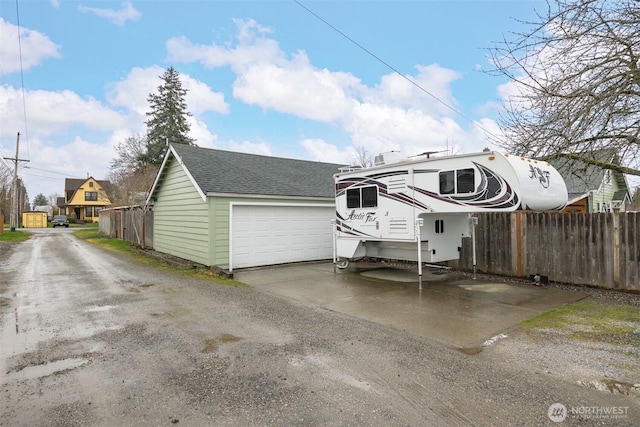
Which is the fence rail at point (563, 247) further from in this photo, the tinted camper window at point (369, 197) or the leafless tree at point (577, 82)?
the tinted camper window at point (369, 197)

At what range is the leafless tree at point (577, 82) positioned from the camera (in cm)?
582

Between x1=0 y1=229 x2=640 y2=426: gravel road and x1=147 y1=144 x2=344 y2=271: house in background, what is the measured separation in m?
4.53

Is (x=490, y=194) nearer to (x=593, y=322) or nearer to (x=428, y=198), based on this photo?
(x=428, y=198)

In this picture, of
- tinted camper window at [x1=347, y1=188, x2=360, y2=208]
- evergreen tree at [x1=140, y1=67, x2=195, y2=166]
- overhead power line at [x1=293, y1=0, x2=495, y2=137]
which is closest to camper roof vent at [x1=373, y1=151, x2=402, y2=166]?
tinted camper window at [x1=347, y1=188, x2=360, y2=208]

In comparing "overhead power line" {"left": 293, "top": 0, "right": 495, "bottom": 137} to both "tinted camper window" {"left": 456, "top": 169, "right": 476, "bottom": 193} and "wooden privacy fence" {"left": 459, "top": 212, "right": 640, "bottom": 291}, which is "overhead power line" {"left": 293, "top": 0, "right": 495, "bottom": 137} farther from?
"wooden privacy fence" {"left": 459, "top": 212, "right": 640, "bottom": 291}

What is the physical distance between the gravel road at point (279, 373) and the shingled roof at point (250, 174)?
5.30 metres

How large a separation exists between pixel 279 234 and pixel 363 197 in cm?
363

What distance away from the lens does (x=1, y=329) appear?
5.23 metres

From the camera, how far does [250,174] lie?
1229 centimetres

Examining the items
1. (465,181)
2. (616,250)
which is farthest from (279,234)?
(616,250)

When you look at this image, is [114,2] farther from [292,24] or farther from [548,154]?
[548,154]

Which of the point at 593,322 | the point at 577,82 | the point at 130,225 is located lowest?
the point at 593,322

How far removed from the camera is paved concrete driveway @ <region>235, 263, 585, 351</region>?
5.25 meters

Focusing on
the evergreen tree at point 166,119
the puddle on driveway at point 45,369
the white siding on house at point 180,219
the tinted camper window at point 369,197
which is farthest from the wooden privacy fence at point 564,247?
the evergreen tree at point 166,119
